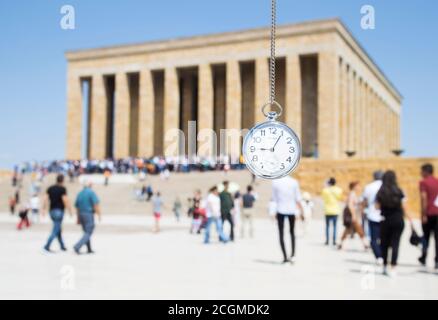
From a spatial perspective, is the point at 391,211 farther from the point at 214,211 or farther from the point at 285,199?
the point at 214,211

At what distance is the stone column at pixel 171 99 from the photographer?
48.5m

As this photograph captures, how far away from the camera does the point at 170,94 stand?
48.8 meters

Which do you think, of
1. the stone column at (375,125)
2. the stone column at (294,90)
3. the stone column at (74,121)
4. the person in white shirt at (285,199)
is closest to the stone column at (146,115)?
the stone column at (74,121)

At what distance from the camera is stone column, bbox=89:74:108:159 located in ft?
169

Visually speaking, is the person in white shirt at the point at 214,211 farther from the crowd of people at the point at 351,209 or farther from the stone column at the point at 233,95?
the stone column at the point at 233,95

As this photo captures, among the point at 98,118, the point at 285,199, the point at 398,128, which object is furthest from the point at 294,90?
the point at 285,199

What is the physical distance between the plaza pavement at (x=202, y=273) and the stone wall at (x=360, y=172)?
21.2 meters

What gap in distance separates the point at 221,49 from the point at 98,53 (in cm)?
1193

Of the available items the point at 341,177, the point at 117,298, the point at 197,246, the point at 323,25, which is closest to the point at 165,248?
the point at 197,246

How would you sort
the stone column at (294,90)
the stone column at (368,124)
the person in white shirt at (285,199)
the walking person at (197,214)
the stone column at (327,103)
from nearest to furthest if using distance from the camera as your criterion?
the person in white shirt at (285,199) → the walking person at (197,214) → the stone column at (327,103) → the stone column at (294,90) → the stone column at (368,124)

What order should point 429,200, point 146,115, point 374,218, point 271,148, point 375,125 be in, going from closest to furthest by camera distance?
point 271,148, point 429,200, point 374,218, point 146,115, point 375,125

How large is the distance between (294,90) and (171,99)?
10.4 meters

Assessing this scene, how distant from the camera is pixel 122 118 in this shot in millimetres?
50625
